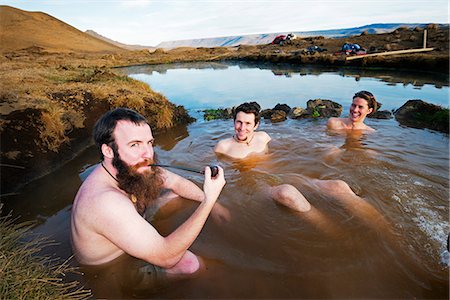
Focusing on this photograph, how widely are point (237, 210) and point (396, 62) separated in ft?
64.4

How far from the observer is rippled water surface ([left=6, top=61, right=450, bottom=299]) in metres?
2.80

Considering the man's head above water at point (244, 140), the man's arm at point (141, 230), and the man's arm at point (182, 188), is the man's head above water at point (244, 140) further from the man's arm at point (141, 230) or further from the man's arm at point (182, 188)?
the man's arm at point (141, 230)

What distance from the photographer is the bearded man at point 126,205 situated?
2.20m

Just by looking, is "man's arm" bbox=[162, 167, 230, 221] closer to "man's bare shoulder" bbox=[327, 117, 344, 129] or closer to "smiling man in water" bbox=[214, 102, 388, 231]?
"smiling man in water" bbox=[214, 102, 388, 231]

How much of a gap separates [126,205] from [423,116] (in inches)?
369

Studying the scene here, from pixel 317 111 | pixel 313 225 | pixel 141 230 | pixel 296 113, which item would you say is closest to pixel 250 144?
pixel 313 225

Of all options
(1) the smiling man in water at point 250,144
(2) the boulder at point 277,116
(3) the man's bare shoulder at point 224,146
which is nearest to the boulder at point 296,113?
(2) the boulder at point 277,116

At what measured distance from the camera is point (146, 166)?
8.71 ft

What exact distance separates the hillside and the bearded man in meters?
57.1

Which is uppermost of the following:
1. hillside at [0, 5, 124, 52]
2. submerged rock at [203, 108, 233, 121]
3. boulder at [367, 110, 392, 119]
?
hillside at [0, 5, 124, 52]

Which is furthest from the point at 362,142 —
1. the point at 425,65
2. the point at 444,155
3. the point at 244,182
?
the point at 425,65

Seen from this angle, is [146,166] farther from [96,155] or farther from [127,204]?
[96,155]

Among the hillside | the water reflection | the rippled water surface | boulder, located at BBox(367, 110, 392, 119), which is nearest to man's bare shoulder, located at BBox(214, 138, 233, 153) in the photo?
the rippled water surface

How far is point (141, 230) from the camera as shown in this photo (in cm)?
218
